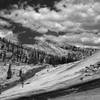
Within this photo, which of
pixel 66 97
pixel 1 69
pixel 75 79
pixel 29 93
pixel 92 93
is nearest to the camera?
pixel 92 93

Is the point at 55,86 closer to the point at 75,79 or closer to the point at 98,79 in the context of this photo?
the point at 75,79

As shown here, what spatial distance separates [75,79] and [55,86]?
292cm

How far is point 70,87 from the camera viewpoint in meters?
28.4

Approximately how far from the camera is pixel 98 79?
88.6 ft

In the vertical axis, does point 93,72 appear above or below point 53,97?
above

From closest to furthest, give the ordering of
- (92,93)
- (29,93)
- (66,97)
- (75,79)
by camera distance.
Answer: (92,93)
(66,97)
(75,79)
(29,93)

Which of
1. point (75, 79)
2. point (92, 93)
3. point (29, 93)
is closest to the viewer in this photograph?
point (92, 93)

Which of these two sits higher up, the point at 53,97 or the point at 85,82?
the point at 85,82

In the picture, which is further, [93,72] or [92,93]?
[93,72]

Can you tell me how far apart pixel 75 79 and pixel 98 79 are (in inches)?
150

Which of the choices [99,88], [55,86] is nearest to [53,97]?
[55,86]

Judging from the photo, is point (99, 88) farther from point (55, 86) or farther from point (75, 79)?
point (55, 86)

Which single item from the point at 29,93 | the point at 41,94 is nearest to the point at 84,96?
the point at 41,94

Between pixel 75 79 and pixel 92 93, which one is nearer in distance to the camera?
pixel 92 93
